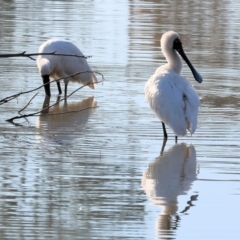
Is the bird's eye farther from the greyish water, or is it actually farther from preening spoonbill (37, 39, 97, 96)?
preening spoonbill (37, 39, 97, 96)

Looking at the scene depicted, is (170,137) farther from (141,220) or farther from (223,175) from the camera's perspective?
(141,220)

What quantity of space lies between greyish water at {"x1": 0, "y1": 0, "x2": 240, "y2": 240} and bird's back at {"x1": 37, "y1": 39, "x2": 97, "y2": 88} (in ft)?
0.71

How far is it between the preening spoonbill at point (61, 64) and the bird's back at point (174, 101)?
9.91 ft

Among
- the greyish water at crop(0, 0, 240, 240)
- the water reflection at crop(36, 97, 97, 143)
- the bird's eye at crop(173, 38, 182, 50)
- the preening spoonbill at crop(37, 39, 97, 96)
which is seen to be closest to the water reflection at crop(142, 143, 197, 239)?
the greyish water at crop(0, 0, 240, 240)

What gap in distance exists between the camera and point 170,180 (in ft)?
25.3

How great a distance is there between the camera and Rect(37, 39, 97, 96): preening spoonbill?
12.9 metres

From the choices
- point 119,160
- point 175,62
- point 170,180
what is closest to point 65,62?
point 175,62

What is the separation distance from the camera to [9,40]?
58.6 ft

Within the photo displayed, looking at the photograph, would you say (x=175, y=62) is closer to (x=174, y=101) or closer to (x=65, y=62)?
(x=174, y=101)

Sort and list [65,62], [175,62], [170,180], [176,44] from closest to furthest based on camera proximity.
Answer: [170,180]
[175,62]
[176,44]
[65,62]

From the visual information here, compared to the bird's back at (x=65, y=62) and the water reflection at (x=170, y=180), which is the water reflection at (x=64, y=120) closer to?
the bird's back at (x=65, y=62)

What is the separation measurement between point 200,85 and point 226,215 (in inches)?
265

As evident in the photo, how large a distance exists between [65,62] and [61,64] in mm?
67

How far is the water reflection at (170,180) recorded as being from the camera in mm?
6461
